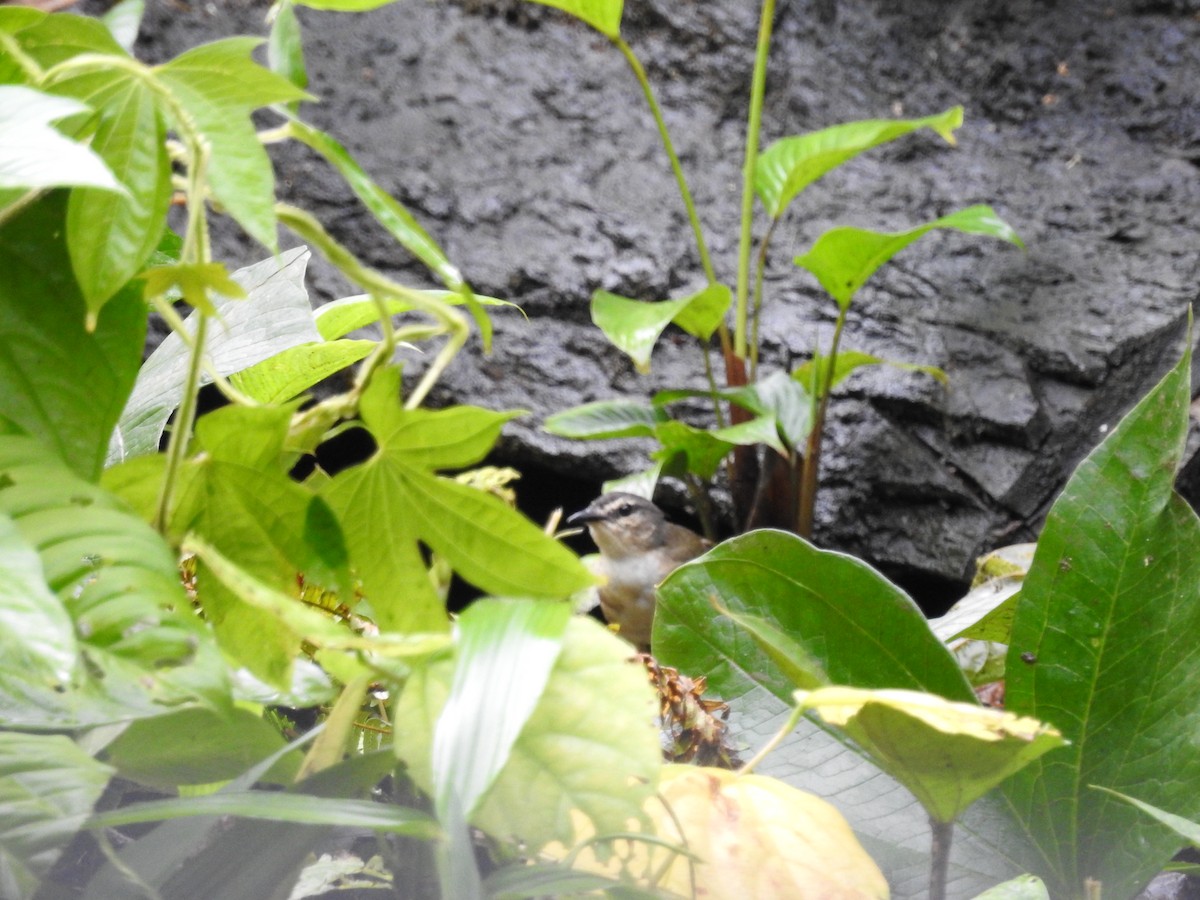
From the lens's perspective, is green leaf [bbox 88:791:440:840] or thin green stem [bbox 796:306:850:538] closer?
green leaf [bbox 88:791:440:840]

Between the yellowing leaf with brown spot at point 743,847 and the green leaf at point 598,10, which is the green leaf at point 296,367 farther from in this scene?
the green leaf at point 598,10

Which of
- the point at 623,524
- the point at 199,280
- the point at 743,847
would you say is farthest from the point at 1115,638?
the point at 623,524

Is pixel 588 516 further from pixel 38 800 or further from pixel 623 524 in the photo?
pixel 38 800

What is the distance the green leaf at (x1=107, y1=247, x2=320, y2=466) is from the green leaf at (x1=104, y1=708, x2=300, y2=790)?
0.33 m

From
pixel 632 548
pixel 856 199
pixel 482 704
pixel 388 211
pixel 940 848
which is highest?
pixel 388 211

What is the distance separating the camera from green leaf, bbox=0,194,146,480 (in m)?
0.38

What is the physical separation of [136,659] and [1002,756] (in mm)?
326

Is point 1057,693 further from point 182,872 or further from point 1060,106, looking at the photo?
point 1060,106

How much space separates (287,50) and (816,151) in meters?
1.57

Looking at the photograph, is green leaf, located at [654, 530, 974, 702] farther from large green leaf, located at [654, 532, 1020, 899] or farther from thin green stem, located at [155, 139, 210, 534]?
thin green stem, located at [155, 139, 210, 534]

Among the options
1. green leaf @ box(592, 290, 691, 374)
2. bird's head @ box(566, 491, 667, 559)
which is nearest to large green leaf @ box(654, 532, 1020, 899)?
green leaf @ box(592, 290, 691, 374)

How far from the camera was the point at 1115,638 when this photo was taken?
51 centimetres

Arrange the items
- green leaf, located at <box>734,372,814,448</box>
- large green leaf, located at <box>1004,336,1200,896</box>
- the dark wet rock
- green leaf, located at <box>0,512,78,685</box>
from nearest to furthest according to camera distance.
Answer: green leaf, located at <box>0,512,78,685</box> → large green leaf, located at <box>1004,336,1200,896</box> → green leaf, located at <box>734,372,814,448</box> → the dark wet rock

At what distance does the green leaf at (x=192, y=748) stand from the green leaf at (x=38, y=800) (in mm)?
15
